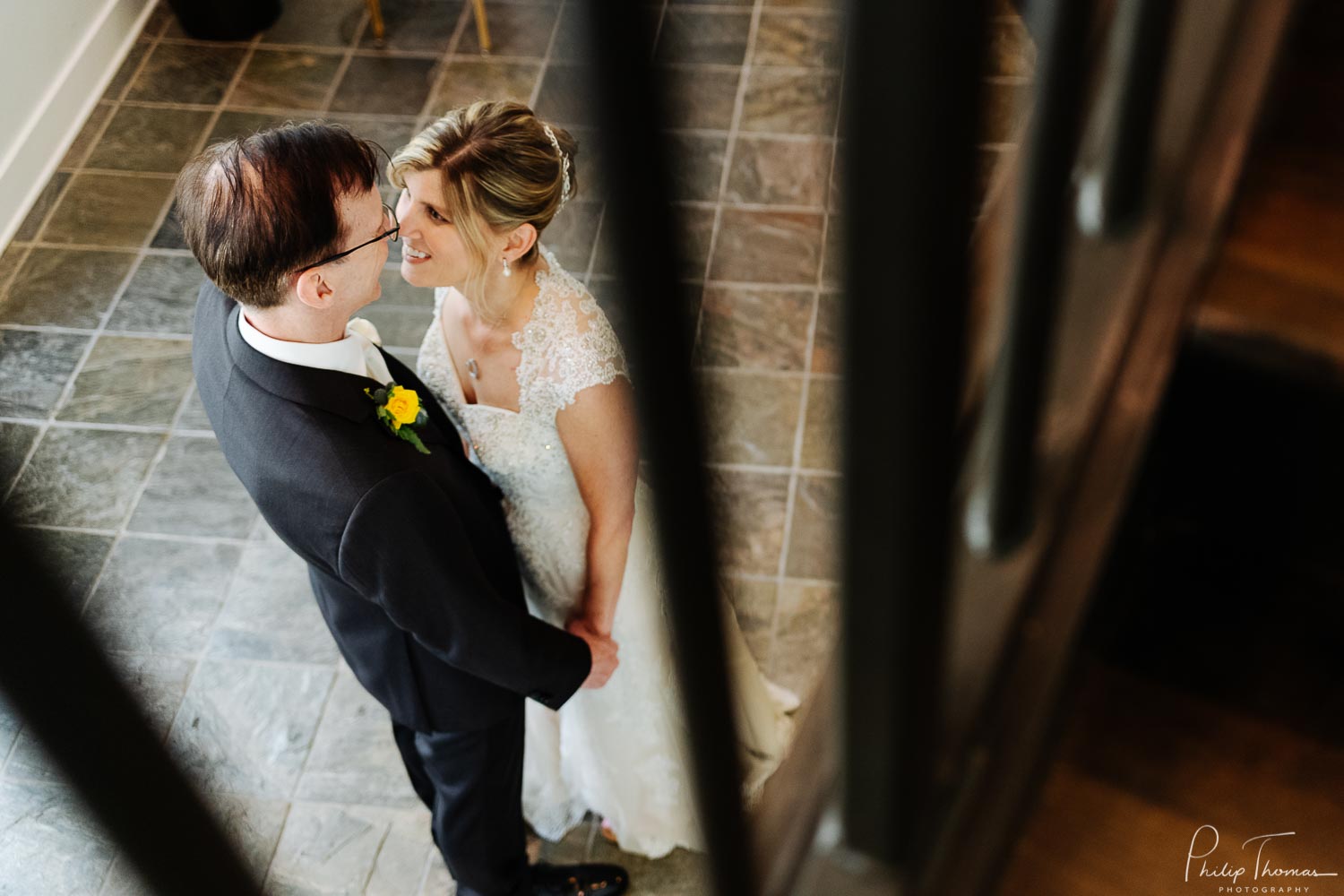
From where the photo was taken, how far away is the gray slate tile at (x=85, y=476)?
3533 millimetres

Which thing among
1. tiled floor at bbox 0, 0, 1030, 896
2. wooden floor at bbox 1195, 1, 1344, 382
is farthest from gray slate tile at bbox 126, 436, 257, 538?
wooden floor at bbox 1195, 1, 1344, 382

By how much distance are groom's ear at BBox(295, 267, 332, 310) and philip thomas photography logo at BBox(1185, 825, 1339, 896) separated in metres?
1.23

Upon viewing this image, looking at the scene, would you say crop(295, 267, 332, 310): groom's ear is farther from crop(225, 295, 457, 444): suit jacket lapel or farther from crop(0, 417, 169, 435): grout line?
crop(0, 417, 169, 435): grout line

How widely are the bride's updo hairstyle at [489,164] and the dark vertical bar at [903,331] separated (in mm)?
1286

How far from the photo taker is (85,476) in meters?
3.62

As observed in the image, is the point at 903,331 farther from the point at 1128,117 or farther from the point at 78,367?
the point at 78,367

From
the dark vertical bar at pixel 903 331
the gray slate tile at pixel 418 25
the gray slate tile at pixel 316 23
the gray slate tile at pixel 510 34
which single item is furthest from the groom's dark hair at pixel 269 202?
the gray slate tile at pixel 316 23

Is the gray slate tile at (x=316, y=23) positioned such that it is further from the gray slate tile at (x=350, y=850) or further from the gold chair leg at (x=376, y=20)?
the gray slate tile at (x=350, y=850)

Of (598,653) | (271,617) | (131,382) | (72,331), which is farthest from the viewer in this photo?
(72,331)

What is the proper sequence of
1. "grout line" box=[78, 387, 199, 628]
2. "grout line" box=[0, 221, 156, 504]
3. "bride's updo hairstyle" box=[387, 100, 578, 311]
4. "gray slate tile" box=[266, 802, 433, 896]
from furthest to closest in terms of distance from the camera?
1. "grout line" box=[0, 221, 156, 504]
2. "grout line" box=[78, 387, 199, 628]
3. "gray slate tile" box=[266, 802, 433, 896]
4. "bride's updo hairstyle" box=[387, 100, 578, 311]

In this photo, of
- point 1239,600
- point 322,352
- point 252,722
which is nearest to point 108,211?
point 252,722

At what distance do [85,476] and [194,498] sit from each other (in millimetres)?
344

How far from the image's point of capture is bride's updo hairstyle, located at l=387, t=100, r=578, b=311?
72.6 inches

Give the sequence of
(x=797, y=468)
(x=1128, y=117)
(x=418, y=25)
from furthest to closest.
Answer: (x=418, y=25)
(x=797, y=468)
(x=1128, y=117)
